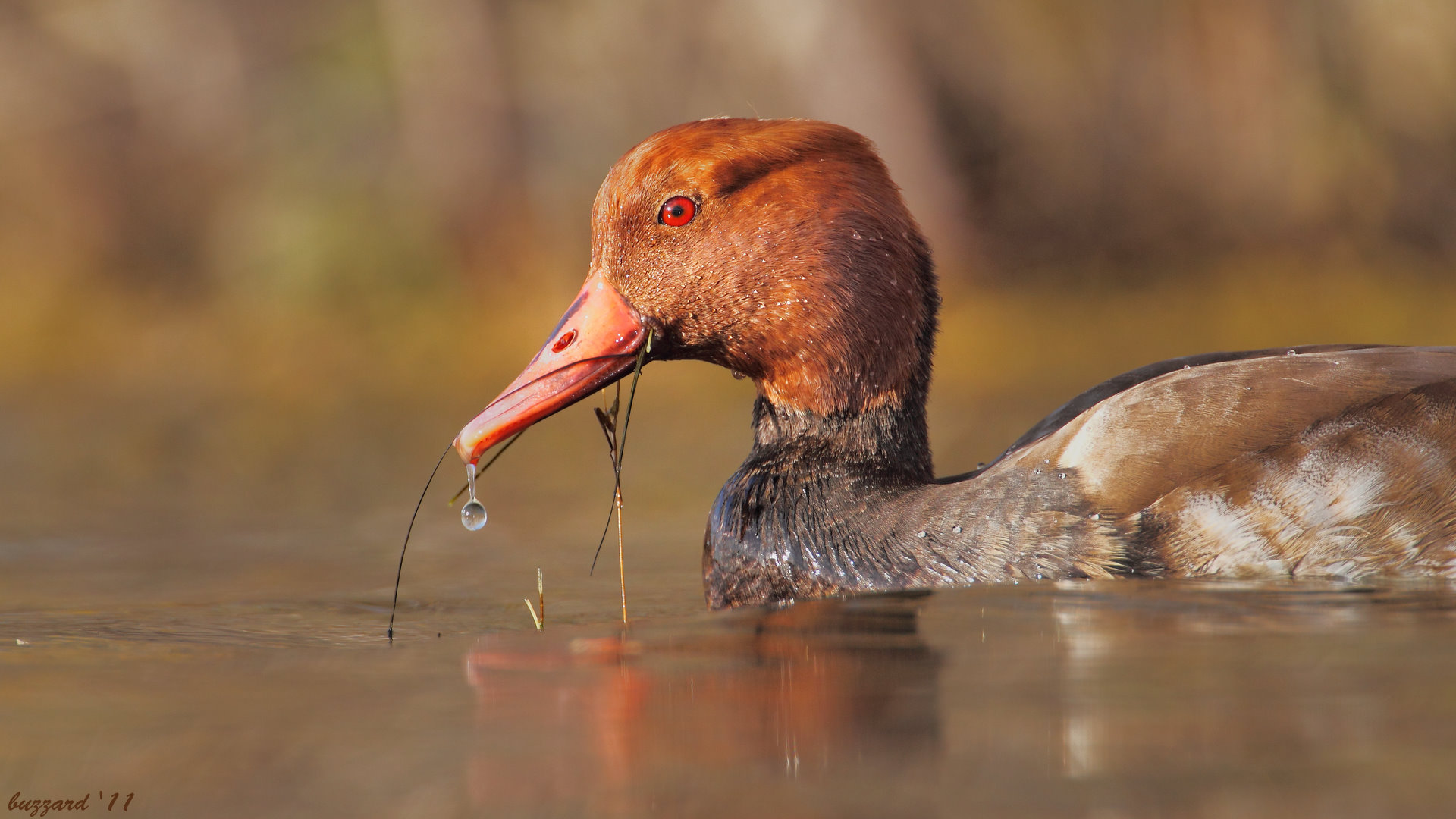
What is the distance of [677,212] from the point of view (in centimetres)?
424

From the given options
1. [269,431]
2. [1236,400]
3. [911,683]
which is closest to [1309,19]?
[269,431]

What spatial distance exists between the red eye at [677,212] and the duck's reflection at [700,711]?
4.29ft

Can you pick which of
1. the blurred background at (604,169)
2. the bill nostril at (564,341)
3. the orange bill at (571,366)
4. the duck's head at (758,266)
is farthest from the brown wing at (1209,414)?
the blurred background at (604,169)

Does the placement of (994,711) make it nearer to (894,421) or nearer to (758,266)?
(894,421)

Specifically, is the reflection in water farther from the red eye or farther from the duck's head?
the red eye

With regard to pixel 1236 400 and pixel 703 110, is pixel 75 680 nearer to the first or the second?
pixel 1236 400

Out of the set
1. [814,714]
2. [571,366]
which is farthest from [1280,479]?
[571,366]

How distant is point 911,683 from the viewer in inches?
106

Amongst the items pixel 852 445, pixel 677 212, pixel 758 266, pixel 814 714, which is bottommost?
pixel 814 714

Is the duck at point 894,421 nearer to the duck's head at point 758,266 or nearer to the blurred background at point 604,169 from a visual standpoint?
the duck's head at point 758,266

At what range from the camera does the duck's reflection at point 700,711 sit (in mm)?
2199

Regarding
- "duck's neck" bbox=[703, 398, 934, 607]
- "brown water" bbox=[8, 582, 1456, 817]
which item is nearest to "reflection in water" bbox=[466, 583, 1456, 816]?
"brown water" bbox=[8, 582, 1456, 817]

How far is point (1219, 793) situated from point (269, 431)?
6425 millimetres

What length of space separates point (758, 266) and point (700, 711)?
74.9 inches
